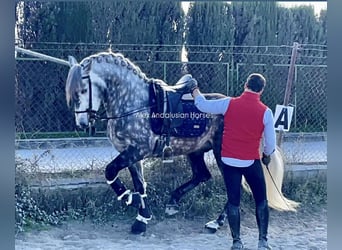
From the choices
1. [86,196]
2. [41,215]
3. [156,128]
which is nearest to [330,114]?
[156,128]

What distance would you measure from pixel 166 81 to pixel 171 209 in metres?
0.80

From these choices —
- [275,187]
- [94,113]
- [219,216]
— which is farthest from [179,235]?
[94,113]

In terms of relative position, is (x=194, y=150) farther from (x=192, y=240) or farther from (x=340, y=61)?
(x=340, y=61)

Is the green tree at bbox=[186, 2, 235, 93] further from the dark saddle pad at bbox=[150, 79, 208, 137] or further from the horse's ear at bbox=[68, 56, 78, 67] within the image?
the horse's ear at bbox=[68, 56, 78, 67]

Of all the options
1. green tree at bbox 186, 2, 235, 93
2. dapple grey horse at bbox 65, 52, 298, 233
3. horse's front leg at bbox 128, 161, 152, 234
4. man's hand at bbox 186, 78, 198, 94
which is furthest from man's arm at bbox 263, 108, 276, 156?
horse's front leg at bbox 128, 161, 152, 234

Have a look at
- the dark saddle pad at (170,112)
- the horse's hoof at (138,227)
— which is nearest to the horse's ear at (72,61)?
the dark saddle pad at (170,112)

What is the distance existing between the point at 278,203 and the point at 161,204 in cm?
73

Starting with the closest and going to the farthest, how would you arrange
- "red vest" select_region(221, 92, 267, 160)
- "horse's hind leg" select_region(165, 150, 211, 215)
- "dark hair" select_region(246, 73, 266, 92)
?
"red vest" select_region(221, 92, 267, 160) < "dark hair" select_region(246, 73, 266, 92) < "horse's hind leg" select_region(165, 150, 211, 215)

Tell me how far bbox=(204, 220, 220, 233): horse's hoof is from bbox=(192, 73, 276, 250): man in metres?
0.10

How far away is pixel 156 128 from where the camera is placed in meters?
4.55

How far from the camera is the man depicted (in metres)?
4.41

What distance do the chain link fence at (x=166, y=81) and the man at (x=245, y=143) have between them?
→ 77 millimetres

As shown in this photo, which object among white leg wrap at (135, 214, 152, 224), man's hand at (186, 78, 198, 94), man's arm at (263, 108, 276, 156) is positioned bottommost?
white leg wrap at (135, 214, 152, 224)

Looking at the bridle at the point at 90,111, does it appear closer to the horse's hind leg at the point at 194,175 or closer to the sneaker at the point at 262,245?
the horse's hind leg at the point at 194,175
